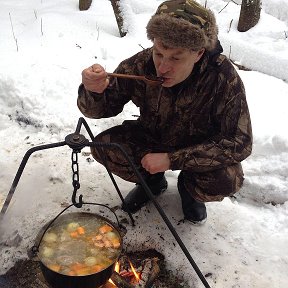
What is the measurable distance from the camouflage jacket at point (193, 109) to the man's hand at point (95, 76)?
0.89 feet

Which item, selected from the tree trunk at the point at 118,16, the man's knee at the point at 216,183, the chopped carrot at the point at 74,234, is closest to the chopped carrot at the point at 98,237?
the chopped carrot at the point at 74,234

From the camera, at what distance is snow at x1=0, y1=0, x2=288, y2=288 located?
2877 mm

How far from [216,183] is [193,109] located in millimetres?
562

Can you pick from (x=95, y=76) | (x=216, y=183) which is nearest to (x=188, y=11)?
(x=95, y=76)

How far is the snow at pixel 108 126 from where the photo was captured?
2.88 m

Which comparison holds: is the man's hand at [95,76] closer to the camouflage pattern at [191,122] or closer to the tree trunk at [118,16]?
the camouflage pattern at [191,122]

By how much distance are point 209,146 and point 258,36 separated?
12.9 feet

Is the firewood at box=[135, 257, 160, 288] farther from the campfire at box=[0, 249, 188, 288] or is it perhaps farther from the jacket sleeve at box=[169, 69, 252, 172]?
the jacket sleeve at box=[169, 69, 252, 172]

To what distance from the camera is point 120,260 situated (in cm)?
274

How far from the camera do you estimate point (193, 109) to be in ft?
8.95

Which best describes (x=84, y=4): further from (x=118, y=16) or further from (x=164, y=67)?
(x=164, y=67)

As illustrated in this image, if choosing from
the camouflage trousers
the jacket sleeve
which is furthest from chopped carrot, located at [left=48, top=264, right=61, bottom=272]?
the jacket sleeve

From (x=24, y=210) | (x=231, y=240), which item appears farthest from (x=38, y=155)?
(x=231, y=240)

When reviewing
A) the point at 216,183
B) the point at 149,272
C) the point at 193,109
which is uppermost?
the point at 193,109
